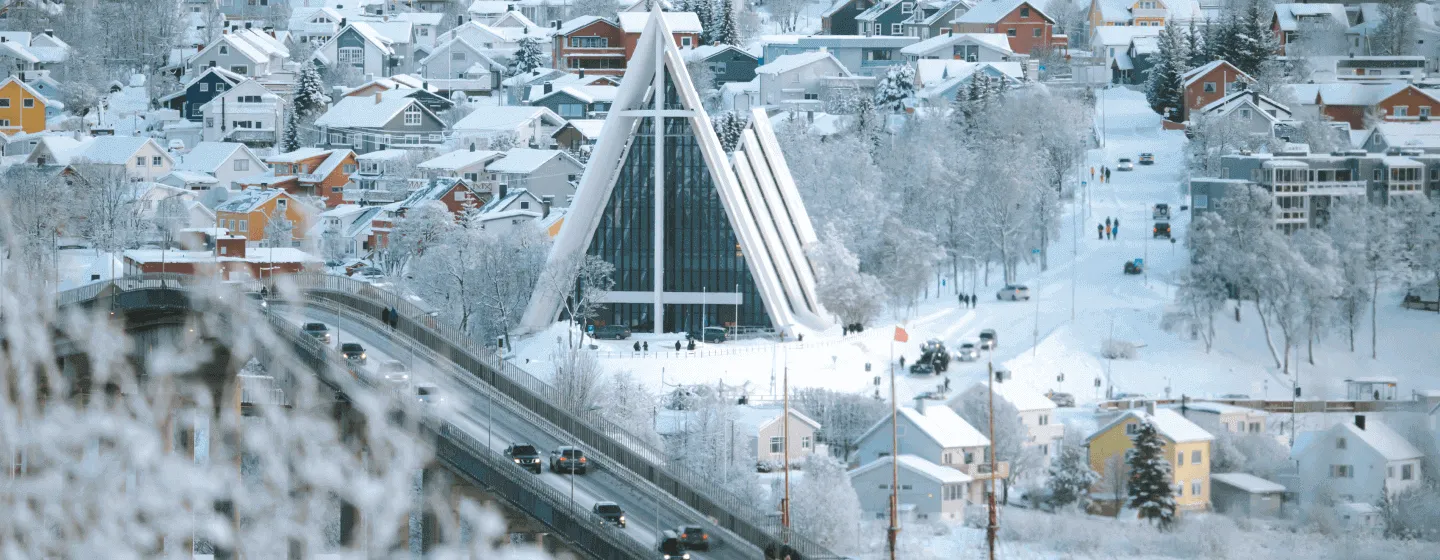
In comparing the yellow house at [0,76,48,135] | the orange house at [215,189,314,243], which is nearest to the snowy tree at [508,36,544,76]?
the yellow house at [0,76,48,135]

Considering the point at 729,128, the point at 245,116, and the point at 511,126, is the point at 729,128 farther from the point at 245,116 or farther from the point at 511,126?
the point at 245,116

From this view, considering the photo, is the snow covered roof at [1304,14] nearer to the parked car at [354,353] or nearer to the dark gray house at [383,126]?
the dark gray house at [383,126]

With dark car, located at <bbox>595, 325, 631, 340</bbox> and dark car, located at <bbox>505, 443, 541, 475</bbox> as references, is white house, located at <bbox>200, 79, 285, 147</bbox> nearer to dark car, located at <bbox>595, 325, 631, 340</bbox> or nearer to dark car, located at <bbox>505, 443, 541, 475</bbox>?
dark car, located at <bbox>595, 325, 631, 340</bbox>

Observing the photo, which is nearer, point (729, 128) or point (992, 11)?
point (729, 128)

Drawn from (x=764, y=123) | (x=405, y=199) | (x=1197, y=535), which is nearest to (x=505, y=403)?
(x=1197, y=535)

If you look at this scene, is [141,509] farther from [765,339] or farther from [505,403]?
[765,339]

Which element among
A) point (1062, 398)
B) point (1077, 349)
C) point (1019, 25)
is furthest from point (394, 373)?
point (1019, 25)

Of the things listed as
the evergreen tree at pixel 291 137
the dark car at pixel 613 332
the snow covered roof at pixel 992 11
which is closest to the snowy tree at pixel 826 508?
the dark car at pixel 613 332
